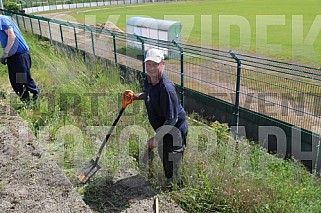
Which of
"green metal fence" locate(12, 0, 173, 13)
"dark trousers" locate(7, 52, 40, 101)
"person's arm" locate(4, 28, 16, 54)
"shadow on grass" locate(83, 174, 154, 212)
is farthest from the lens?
"green metal fence" locate(12, 0, 173, 13)

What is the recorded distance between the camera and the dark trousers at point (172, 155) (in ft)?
13.0

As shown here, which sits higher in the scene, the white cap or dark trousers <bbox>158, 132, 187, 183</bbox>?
the white cap

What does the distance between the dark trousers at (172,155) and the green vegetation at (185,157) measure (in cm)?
14

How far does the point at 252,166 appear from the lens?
4.60 m

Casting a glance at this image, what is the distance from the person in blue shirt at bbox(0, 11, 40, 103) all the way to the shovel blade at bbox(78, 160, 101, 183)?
263 cm

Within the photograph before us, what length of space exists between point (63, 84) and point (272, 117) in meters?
4.27

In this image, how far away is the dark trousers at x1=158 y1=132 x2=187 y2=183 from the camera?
13.0 feet

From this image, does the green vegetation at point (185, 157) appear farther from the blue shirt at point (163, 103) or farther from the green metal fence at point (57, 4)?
the green metal fence at point (57, 4)

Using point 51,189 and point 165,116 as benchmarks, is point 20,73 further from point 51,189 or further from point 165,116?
point 165,116

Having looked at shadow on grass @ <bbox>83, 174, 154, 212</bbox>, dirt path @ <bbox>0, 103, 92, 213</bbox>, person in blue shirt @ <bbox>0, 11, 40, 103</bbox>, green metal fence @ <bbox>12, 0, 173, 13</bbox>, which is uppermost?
green metal fence @ <bbox>12, 0, 173, 13</bbox>

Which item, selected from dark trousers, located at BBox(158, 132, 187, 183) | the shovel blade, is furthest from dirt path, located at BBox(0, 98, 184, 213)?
dark trousers, located at BBox(158, 132, 187, 183)

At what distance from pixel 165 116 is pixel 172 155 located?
1.70ft

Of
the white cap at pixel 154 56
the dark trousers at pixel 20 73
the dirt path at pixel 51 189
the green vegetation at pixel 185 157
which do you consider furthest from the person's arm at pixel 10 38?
the white cap at pixel 154 56

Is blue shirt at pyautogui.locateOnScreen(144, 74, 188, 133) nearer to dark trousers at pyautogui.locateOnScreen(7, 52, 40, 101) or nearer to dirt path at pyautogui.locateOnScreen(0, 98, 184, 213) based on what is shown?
dirt path at pyautogui.locateOnScreen(0, 98, 184, 213)
